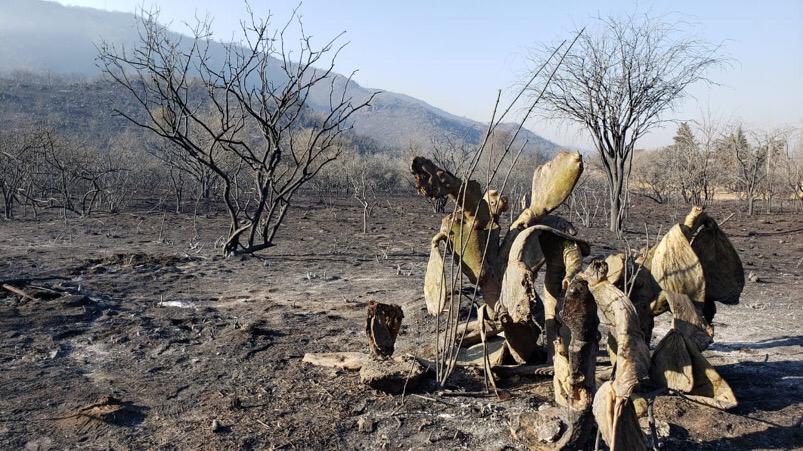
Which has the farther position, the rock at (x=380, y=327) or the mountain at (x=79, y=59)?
the mountain at (x=79, y=59)

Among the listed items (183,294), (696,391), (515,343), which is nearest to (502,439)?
(515,343)

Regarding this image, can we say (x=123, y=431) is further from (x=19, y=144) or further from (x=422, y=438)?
(x=19, y=144)

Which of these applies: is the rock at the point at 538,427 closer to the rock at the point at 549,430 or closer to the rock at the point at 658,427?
the rock at the point at 549,430

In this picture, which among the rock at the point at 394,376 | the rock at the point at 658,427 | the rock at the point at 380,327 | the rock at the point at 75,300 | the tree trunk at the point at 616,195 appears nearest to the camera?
the rock at the point at 658,427

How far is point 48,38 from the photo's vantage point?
171750 mm

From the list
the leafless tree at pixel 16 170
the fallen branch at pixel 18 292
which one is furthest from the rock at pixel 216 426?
the leafless tree at pixel 16 170

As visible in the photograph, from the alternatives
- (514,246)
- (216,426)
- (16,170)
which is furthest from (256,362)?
(16,170)

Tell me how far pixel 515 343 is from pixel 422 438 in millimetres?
876

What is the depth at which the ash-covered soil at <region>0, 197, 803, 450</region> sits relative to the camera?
2.75 m

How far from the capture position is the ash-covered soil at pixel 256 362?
2748mm

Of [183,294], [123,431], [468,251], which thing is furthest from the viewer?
[183,294]

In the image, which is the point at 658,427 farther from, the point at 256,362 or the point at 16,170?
the point at 16,170

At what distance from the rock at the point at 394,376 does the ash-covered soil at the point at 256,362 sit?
0.07 metres

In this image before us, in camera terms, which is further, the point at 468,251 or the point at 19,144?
the point at 19,144
